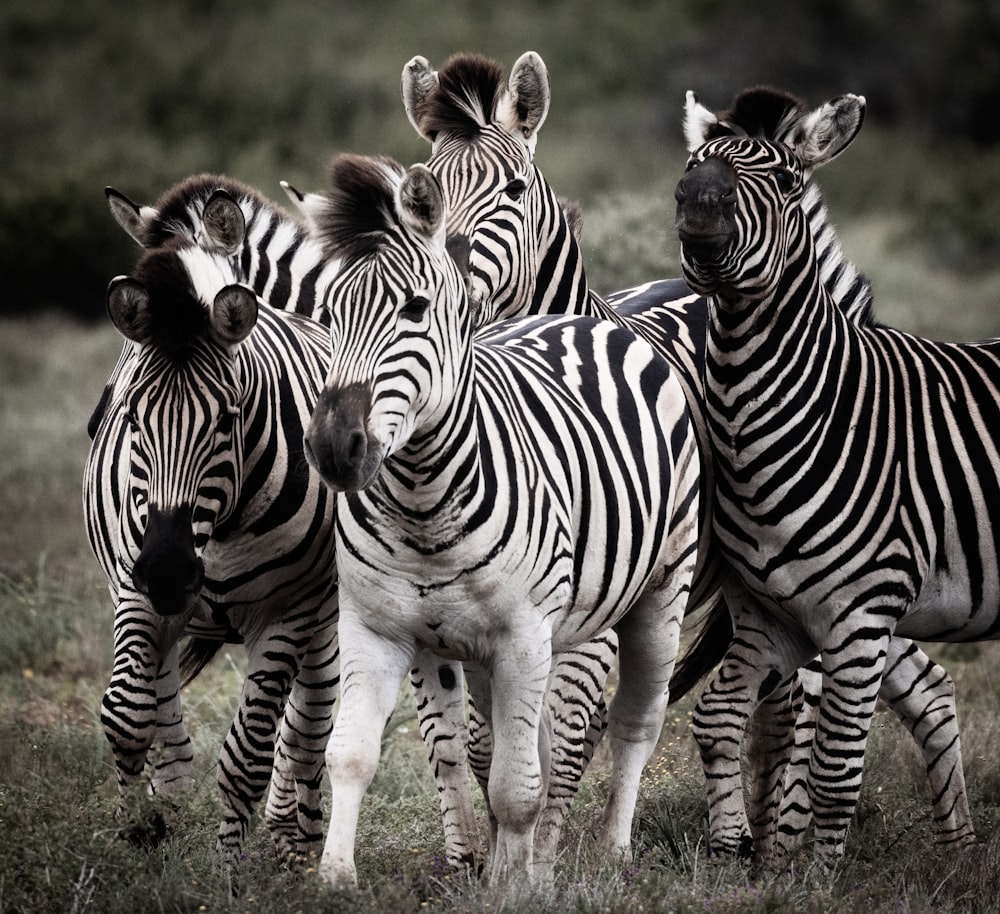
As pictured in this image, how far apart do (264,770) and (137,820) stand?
669 mm

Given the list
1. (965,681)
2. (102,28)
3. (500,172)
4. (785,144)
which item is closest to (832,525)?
(785,144)

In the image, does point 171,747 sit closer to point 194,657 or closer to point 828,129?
point 194,657

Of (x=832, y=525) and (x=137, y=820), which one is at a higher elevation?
(x=832, y=525)

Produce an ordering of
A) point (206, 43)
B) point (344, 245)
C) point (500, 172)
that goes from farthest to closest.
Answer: point (206, 43) → point (500, 172) → point (344, 245)

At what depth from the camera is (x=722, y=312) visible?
5480 millimetres

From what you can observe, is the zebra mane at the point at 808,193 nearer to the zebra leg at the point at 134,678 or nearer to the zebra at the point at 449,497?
the zebra at the point at 449,497

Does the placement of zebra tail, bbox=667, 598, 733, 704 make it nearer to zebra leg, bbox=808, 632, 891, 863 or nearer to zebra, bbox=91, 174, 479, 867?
zebra leg, bbox=808, 632, 891, 863

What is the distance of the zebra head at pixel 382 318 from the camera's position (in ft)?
12.7

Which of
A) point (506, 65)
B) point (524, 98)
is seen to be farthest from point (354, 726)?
point (506, 65)

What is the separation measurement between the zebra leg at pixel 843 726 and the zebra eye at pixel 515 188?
2217 millimetres

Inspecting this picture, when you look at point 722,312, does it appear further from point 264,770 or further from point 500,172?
point 264,770

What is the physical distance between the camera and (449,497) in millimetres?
4266

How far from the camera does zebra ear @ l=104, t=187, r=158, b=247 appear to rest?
5.55 m

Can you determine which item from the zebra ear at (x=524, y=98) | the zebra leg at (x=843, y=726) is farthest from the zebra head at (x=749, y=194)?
the zebra leg at (x=843, y=726)
